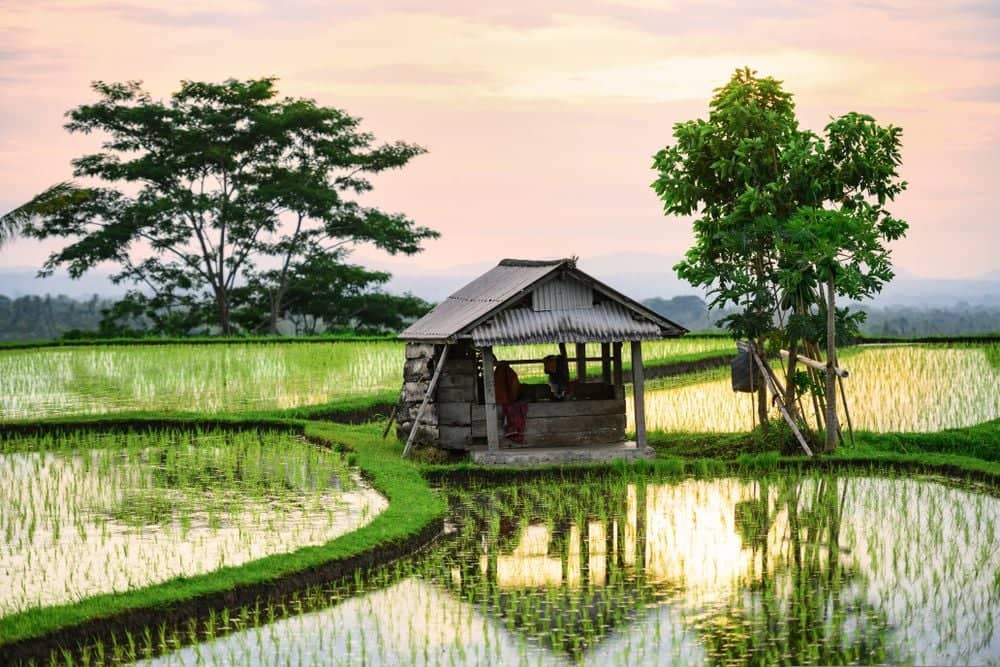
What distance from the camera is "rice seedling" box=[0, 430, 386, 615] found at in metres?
9.36

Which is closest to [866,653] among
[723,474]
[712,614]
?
[712,614]

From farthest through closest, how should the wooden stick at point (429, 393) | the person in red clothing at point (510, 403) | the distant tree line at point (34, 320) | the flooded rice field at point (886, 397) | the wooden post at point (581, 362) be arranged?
the distant tree line at point (34, 320) → the wooden post at point (581, 362) → the flooded rice field at point (886, 397) → the person in red clothing at point (510, 403) → the wooden stick at point (429, 393)

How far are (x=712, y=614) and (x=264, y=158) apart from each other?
31.9 meters

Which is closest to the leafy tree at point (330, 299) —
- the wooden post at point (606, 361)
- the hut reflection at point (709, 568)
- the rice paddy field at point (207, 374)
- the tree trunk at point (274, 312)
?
the tree trunk at point (274, 312)

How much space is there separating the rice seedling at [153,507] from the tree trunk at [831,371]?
4982mm

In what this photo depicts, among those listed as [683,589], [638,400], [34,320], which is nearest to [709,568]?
[683,589]

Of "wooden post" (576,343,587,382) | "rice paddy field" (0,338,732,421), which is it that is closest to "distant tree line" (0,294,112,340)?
"rice paddy field" (0,338,732,421)

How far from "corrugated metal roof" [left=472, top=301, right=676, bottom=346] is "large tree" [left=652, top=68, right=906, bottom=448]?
3.55 ft

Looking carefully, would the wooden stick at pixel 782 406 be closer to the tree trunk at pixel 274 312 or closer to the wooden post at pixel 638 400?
the wooden post at pixel 638 400

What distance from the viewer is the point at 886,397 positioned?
18.9 meters

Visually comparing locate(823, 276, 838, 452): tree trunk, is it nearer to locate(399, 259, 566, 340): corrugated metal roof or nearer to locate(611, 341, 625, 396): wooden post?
locate(611, 341, 625, 396): wooden post

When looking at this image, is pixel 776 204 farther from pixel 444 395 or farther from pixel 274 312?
pixel 274 312

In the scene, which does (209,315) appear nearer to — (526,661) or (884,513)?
(884,513)

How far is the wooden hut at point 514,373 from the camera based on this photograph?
14414 millimetres
